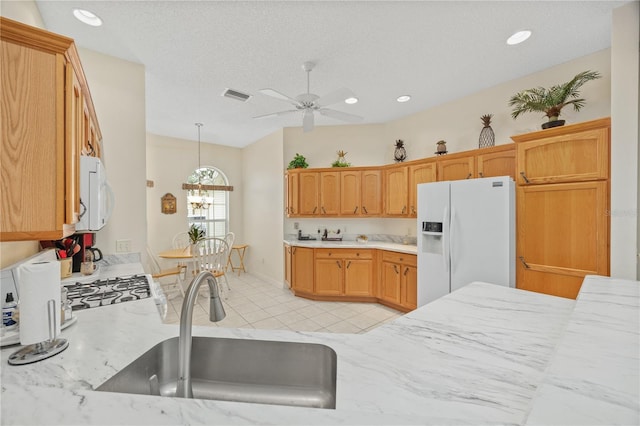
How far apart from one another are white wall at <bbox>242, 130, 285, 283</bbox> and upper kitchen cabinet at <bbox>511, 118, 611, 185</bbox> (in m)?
3.57

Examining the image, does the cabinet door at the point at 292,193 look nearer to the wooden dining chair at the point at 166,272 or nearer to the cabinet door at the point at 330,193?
the cabinet door at the point at 330,193

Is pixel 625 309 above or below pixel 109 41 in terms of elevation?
below

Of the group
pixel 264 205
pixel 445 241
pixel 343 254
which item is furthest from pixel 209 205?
pixel 445 241

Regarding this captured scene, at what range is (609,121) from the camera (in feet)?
6.58

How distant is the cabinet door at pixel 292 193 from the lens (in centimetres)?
452

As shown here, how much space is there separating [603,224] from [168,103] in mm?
4825

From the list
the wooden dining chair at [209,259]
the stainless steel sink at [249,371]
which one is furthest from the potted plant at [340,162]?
the stainless steel sink at [249,371]

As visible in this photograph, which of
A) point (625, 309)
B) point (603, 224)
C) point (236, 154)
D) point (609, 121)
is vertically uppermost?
point (236, 154)

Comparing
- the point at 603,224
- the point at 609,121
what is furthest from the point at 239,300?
the point at 609,121

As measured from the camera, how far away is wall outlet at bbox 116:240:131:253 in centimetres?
254

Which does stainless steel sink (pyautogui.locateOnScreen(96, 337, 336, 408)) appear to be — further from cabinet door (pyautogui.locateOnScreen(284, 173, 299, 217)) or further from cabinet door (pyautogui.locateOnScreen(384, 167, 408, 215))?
cabinet door (pyautogui.locateOnScreen(284, 173, 299, 217))

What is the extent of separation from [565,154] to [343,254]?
108 inches

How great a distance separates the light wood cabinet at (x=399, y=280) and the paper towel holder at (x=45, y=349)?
3.33 metres

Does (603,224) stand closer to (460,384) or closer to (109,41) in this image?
(460,384)
